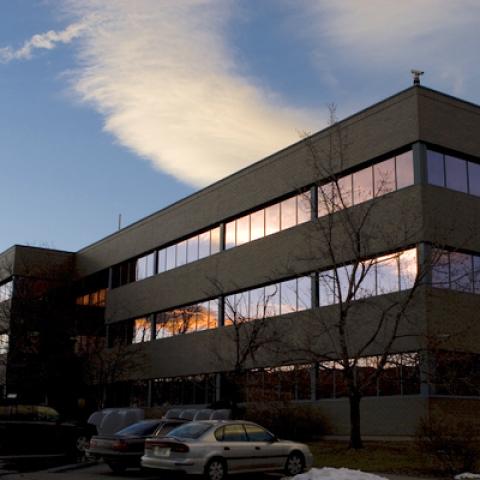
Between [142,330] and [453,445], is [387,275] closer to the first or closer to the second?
[453,445]

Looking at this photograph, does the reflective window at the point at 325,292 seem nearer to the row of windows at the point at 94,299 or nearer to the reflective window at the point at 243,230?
the reflective window at the point at 243,230

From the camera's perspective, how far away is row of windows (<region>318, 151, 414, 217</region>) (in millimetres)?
31000

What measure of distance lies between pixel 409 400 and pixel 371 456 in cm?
640

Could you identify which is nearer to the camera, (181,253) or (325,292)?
(325,292)

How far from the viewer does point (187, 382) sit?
145ft

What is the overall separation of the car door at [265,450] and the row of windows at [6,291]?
4313 cm

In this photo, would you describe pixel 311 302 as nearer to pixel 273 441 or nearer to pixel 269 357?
pixel 269 357

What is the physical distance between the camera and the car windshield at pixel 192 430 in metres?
18.4

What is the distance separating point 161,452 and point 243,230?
76.3ft

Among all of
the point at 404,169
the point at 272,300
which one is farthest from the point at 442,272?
the point at 272,300

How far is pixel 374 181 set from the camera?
32469 mm

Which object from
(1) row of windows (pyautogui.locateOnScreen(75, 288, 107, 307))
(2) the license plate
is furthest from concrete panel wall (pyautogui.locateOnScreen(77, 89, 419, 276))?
(2) the license plate

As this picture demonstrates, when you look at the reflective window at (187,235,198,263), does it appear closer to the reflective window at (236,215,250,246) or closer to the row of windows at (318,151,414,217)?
the reflective window at (236,215,250,246)

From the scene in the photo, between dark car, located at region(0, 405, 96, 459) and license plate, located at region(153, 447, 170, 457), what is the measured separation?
863cm
